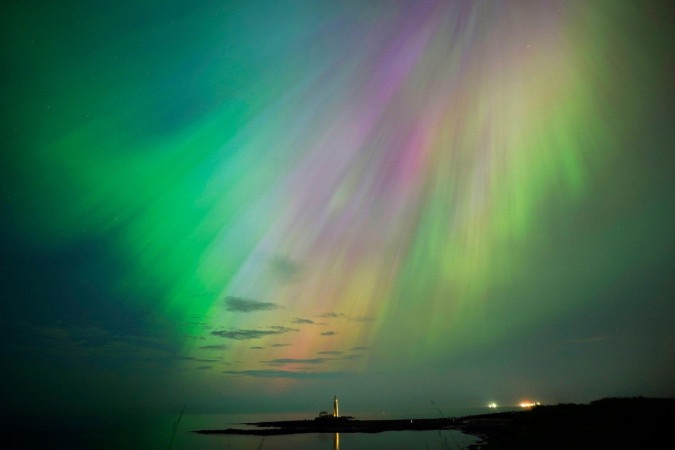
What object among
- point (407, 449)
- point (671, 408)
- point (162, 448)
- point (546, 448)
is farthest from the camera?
point (162, 448)

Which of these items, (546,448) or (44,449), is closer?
(546,448)

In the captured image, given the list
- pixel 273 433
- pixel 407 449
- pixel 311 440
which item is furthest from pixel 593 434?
pixel 273 433

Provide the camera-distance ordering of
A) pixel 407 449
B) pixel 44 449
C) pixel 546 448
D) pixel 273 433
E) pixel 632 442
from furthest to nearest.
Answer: pixel 273 433 < pixel 44 449 < pixel 407 449 < pixel 546 448 < pixel 632 442

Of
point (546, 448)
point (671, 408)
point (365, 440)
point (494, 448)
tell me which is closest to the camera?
point (546, 448)

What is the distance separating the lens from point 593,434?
20.2 metres

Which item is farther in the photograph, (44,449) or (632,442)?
(44,449)

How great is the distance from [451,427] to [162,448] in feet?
182

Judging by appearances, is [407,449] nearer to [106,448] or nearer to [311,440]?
[311,440]

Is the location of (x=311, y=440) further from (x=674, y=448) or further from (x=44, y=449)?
(x=674, y=448)

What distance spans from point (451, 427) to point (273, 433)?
3808cm

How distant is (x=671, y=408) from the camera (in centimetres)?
2381

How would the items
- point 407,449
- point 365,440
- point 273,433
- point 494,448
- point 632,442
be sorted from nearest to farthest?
point 632,442 → point 494,448 → point 407,449 → point 365,440 → point 273,433

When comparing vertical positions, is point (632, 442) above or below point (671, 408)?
below

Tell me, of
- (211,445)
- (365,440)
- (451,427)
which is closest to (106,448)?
(211,445)
